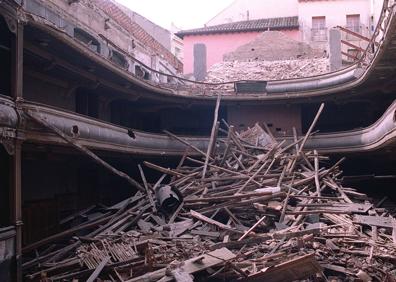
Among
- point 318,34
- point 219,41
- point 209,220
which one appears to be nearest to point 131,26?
point 219,41

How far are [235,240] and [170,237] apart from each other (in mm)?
1776

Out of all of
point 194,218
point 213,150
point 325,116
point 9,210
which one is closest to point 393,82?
point 325,116

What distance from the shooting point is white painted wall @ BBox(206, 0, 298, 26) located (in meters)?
39.0

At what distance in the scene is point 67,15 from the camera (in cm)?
1808

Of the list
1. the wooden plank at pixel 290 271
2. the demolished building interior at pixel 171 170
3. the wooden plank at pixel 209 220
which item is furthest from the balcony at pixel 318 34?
the wooden plank at pixel 290 271

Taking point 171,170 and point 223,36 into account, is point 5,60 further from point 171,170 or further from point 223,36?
point 223,36

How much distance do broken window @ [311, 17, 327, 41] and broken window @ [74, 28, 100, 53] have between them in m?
19.2

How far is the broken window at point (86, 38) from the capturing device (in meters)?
19.0

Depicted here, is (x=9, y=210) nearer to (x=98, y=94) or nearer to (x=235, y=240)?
(x=235, y=240)

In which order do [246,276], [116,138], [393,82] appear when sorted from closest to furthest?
[246,276]
[116,138]
[393,82]

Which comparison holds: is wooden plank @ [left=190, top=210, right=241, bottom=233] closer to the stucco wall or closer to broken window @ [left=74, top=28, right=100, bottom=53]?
broken window @ [left=74, top=28, right=100, bottom=53]

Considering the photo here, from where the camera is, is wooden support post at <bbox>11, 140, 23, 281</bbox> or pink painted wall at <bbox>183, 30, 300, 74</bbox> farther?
pink painted wall at <bbox>183, 30, 300, 74</bbox>

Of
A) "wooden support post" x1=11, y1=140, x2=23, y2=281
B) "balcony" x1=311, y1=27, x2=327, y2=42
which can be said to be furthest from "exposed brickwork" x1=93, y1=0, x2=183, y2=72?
"wooden support post" x1=11, y1=140, x2=23, y2=281

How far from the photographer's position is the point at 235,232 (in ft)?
42.2
